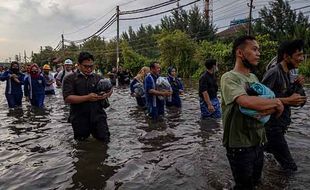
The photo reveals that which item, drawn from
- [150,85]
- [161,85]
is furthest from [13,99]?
[161,85]

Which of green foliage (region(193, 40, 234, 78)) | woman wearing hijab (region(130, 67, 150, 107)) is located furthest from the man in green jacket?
green foliage (region(193, 40, 234, 78))

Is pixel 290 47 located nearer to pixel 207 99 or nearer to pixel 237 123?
pixel 237 123

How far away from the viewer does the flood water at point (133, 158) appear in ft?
18.2

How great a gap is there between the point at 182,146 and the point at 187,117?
4092 millimetres

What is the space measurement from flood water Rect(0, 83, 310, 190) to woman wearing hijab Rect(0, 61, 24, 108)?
2999mm

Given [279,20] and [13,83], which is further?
[279,20]

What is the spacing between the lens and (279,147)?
512cm

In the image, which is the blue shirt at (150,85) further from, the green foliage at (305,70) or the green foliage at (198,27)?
the green foliage at (198,27)

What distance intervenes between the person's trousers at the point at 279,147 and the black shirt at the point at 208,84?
4.04 metres

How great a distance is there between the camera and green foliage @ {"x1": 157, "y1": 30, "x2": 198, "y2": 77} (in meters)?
42.6

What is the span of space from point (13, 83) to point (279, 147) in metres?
11.5

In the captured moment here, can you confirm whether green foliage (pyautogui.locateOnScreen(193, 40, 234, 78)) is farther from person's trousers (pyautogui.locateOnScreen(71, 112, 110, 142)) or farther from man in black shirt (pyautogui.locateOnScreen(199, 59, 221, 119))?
person's trousers (pyautogui.locateOnScreen(71, 112, 110, 142))

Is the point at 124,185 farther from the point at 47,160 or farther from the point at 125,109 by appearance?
the point at 125,109

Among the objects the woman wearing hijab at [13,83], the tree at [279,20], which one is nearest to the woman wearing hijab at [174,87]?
the woman wearing hijab at [13,83]
